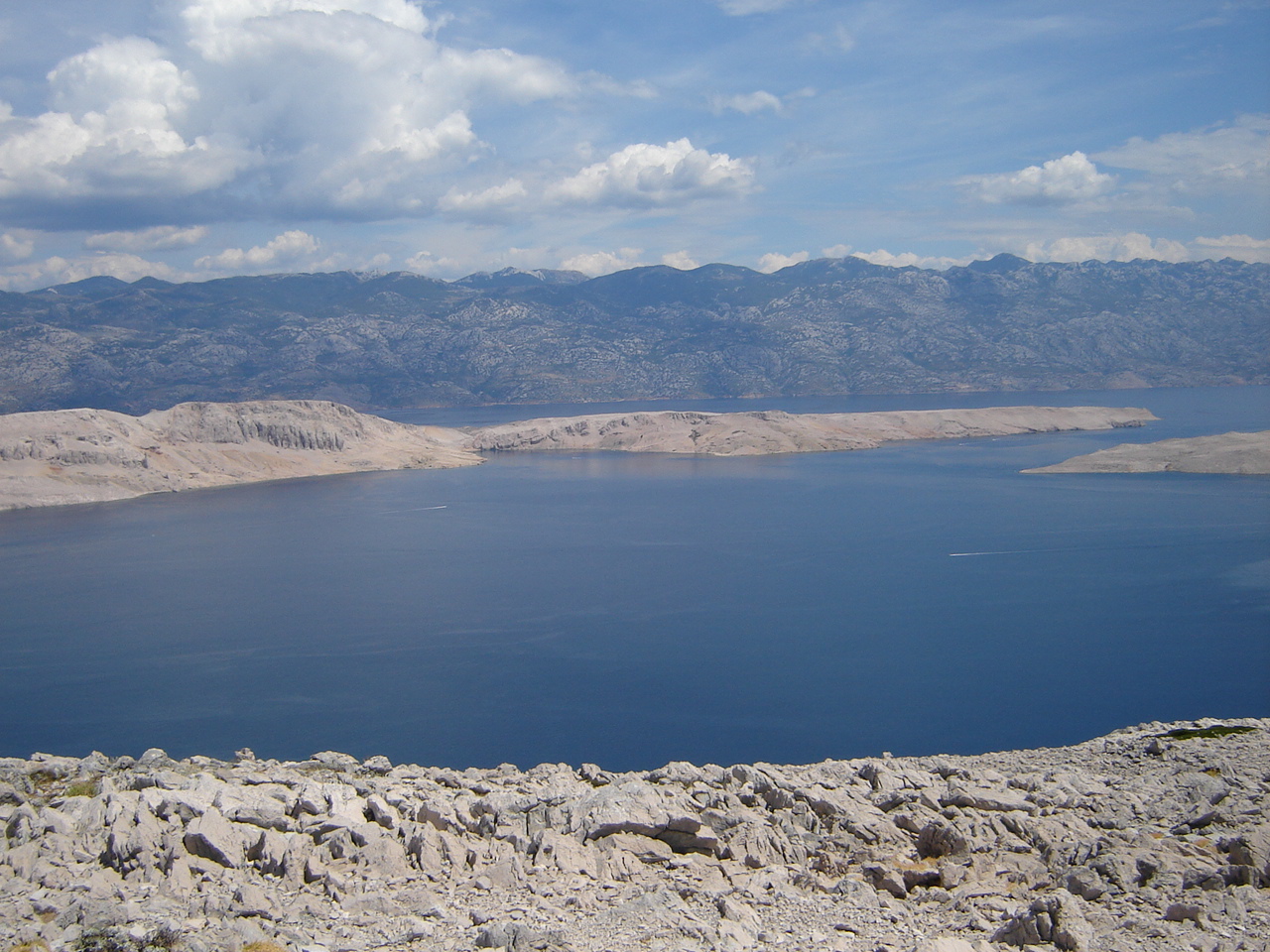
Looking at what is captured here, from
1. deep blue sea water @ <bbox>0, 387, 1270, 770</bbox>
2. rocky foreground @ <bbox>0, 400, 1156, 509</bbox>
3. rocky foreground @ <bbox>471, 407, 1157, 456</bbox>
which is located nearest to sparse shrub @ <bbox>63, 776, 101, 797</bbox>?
deep blue sea water @ <bbox>0, 387, 1270, 770</bbox>

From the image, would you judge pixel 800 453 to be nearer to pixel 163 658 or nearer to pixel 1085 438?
pixel 1085 438

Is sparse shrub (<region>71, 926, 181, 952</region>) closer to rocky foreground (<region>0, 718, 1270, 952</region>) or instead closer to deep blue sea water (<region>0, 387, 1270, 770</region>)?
rocky foreground (<region>0, 718, 1270, 952</region>)

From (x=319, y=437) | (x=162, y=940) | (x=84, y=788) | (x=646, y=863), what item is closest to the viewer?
(x=162, y=940)

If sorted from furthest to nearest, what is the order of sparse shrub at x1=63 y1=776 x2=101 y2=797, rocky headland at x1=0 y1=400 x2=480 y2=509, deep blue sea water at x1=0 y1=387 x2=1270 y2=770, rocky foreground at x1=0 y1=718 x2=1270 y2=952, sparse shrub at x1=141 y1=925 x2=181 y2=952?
rocky headland at x1=0 y1=400 x2=480 y2=509, deep blue sea water at x1=0 y1=387 x2=1270 y2=770, sparse shrub at x1=63 y1=776 x2=101 y2=797, rocky foreground at x1=0 y1=718 x2=1270 y2=952, sparse shrub at x1=141 y1=925 x2=181 y2=952

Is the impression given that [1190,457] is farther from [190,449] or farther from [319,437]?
[190,449]

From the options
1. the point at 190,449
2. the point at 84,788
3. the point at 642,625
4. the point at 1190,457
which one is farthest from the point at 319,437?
the point at 84,788
